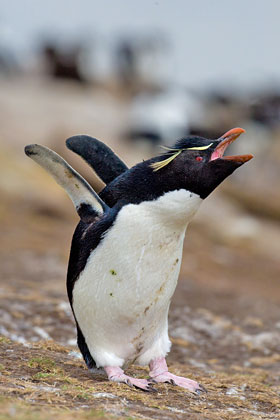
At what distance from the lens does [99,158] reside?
510cm

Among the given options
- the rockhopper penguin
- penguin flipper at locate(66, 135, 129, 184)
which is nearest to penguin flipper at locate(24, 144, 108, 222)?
the rockhopper penguin

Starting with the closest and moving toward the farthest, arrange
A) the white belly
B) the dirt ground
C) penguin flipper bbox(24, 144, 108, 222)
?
the dirt ground < penguin flipper bbox(24, 144, 108, 222) < the white belly

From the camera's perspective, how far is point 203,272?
12281mm

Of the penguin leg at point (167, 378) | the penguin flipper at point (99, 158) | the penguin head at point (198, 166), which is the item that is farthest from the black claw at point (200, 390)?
the penguin flipper at point (99, 158)

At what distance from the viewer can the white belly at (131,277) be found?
421cm

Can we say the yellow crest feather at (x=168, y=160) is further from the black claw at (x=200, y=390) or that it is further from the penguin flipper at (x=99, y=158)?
the black claw at (x=200, y=390)

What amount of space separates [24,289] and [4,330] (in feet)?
6.31

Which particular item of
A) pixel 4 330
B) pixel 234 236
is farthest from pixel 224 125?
pixel 4 330

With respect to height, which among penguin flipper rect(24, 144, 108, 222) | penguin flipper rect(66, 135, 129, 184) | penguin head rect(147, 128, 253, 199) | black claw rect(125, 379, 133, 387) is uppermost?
penguin flipper rect(66, 135, 129, 184)

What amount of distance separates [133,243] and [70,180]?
57 centimetres

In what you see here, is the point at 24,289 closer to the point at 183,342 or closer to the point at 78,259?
the point at 183,342

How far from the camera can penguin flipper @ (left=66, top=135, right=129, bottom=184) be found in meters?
5.09

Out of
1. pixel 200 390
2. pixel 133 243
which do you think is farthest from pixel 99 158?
pixel 200 390

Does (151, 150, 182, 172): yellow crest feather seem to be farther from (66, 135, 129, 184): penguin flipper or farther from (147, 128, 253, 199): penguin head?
(66, 135, 129, 184): penguin flipper
